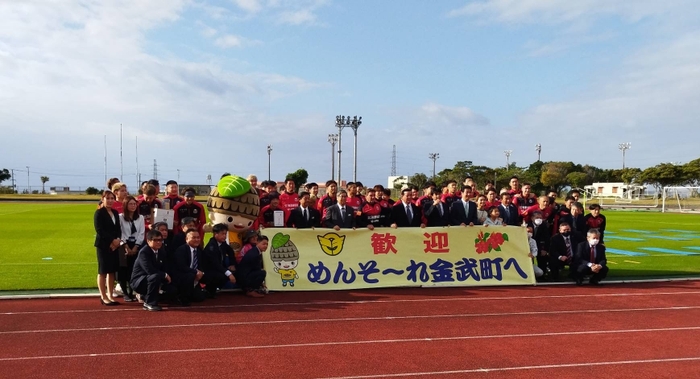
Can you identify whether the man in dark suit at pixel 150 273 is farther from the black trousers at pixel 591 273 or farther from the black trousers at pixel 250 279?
the black trousers at pixel 591 273

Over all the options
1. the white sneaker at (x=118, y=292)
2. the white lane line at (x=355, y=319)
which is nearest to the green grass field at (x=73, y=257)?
the white sneaker at (x=118, y=292)

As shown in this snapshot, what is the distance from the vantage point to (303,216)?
28.2 feet

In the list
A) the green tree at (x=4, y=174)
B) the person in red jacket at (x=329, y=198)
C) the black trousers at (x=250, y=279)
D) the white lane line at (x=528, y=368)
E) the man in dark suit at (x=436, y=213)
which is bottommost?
the white lane line at (x=528, y=368)

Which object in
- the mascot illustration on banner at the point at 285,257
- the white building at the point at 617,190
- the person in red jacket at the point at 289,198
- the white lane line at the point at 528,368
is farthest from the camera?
the white building at the point at 617,190

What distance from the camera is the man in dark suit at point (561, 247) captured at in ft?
29.9

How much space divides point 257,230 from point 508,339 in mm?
4313

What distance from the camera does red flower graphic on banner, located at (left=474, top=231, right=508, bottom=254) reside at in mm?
8742

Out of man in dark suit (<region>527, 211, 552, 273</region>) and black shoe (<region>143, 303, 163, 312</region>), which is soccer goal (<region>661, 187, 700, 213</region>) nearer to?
man in dark suit (<region>527, 211, 552, 273</region>)

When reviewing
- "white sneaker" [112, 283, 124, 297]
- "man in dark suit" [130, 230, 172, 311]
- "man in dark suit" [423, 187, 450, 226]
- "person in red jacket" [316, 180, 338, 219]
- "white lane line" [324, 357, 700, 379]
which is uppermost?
"person in red jacket" [316, 180, 338, 219]

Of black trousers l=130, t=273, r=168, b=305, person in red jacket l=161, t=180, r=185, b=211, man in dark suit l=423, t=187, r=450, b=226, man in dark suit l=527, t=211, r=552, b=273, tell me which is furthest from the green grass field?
man in dark suit l=423, t=187, r=450, b=226

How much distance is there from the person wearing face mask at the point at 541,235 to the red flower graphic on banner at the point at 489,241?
3.36ft

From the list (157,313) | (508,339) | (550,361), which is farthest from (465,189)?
(157,313)

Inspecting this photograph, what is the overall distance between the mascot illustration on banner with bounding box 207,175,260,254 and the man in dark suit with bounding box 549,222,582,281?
553cm

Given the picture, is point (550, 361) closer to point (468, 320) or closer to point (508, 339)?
point (508, 339)
